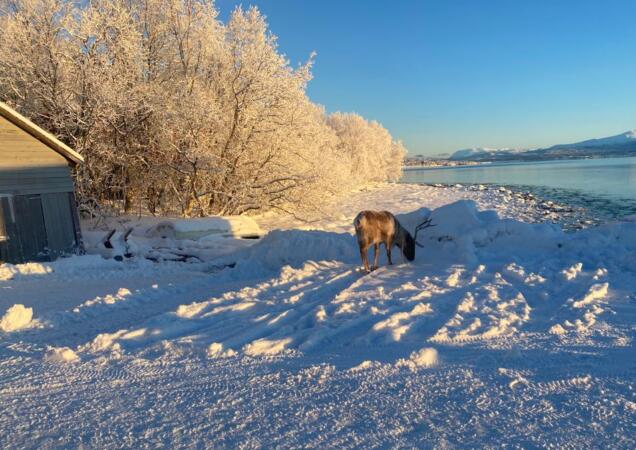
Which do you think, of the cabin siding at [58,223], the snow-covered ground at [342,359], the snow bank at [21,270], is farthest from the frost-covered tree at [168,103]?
the snow-covered ground at [342,359]

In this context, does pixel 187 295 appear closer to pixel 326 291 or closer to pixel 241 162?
pixel 326 291

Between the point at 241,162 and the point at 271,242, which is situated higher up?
the point at 241,162

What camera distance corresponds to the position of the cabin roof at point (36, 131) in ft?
40.4

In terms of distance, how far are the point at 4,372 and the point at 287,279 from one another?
468cm

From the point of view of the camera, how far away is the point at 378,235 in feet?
29.5

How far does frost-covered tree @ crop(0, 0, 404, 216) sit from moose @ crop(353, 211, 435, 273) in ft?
41.2

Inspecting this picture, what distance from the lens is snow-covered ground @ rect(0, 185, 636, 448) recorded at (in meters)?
3.11

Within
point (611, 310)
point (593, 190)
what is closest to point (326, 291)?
point (611, 310)

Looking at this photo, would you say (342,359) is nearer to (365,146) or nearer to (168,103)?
(168,103)

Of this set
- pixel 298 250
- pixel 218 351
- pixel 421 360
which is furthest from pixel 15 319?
pixel 298 250

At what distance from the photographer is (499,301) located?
6156 mm

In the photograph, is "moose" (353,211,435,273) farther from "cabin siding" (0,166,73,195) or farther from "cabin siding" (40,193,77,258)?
"cabin siding" (0,166,73,195)

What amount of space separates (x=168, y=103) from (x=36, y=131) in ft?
23.8

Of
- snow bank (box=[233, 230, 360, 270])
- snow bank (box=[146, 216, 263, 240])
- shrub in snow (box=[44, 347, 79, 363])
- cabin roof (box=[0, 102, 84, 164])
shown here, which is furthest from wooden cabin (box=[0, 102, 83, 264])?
shrub in snow (box=[44, 347, 79, 363])
